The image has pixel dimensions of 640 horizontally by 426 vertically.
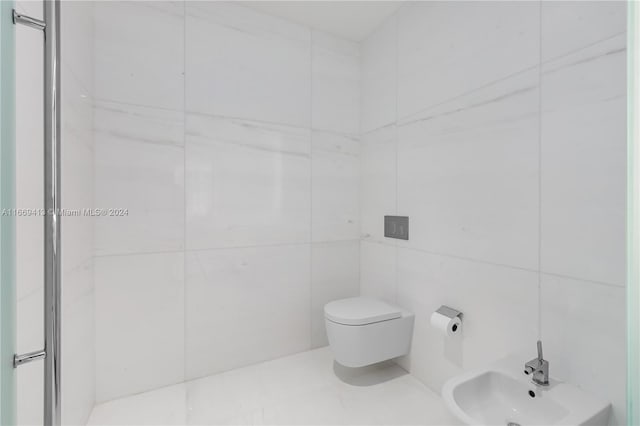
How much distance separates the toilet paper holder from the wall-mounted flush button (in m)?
0.43

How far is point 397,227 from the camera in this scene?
1.87 m

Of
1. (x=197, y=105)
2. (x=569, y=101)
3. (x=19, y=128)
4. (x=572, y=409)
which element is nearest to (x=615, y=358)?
(x=572, y=409)

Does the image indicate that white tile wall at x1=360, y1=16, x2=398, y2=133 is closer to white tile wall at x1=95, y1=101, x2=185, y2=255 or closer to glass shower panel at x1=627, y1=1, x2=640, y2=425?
white tile wall at x1=95, y1=101, x2=185, y2=255

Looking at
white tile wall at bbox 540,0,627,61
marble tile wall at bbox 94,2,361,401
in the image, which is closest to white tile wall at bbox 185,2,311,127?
marble tile wall at bbox 94,2,361,401

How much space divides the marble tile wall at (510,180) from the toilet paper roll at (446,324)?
5 centimetres

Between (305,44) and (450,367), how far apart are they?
2.07 m

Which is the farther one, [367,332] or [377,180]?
[377,180]

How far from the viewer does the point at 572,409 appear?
0.96 metres

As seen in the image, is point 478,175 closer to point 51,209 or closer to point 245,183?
point 245,183

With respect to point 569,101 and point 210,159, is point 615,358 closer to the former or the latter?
point 569,101

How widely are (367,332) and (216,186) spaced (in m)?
1.16

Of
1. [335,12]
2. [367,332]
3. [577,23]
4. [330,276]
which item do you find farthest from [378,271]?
[335,12]

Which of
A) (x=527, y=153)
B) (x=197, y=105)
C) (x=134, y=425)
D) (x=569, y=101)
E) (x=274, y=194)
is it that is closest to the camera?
(x=569, y=101)

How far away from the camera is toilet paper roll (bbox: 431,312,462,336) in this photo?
1.41 meters
